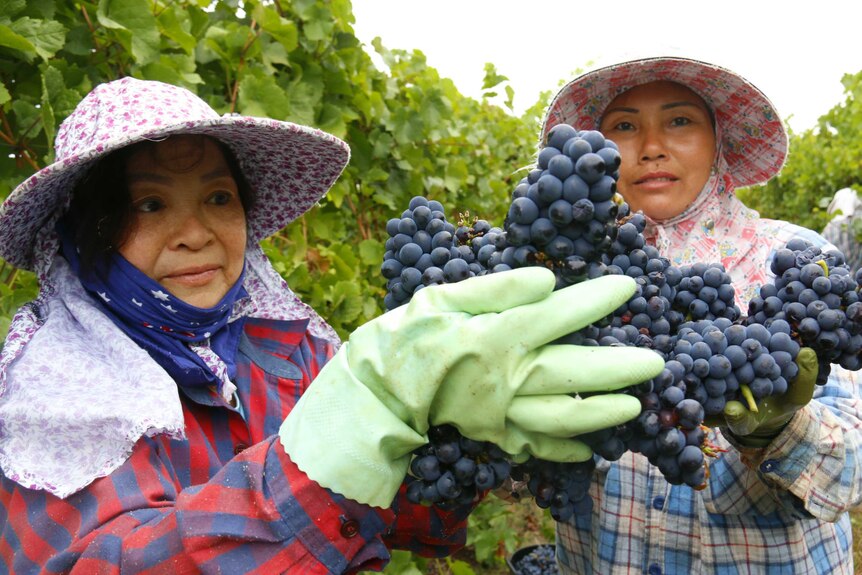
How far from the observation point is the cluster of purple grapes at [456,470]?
Answer: 89cm

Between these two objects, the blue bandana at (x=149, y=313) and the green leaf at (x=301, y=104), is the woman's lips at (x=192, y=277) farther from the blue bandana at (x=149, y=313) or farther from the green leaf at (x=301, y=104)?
the green leaf at (x=301, y=104)

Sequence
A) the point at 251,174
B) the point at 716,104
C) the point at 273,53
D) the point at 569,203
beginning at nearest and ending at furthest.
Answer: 1. the point at 569,203
2. the point at 251,174
3. the point at 716,104
4. the point at 273,53

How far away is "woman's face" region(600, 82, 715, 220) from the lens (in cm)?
166

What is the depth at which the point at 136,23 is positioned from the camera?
5.47 ft

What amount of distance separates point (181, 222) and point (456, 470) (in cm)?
78

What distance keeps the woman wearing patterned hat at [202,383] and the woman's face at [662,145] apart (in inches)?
30.8

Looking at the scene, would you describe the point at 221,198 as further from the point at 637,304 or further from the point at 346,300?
the point at 346,300

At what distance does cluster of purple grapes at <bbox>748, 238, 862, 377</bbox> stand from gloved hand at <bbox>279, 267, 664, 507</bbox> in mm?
274

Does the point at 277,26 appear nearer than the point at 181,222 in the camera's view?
No

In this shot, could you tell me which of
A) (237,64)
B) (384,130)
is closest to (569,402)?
(237,64)

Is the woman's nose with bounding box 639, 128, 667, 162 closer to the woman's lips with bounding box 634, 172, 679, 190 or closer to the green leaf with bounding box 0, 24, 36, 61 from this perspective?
the woman's lips with bounding box 634, 172, 679, 190

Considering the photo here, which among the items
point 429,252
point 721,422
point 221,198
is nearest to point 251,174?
point 221,198

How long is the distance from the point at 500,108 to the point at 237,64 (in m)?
3.69

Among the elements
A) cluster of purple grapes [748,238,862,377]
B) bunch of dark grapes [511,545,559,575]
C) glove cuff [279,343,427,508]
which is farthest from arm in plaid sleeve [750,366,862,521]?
bunch of dark grapes [511,545,559,575]
